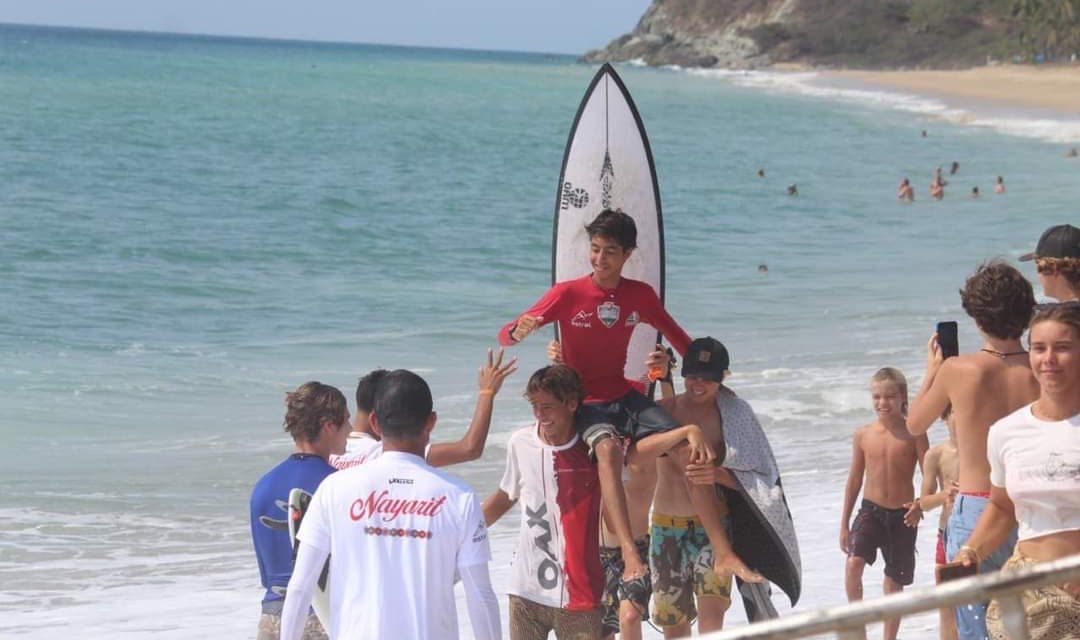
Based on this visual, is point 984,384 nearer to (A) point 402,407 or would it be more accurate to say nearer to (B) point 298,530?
(A) point 402,407

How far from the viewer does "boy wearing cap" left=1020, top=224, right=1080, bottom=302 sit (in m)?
4.73

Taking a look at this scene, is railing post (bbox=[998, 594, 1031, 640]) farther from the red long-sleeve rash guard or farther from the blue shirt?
the red long-sleeve rash guard

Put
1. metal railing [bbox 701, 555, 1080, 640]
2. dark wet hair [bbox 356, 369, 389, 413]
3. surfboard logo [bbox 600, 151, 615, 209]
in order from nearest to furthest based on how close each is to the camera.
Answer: metal railing [bbox 701, 555, 1080, 640] < dark wet hair [bbox 356, 369, 389, 413] < surfboard logo [bbox 600, 151, 615, 209]

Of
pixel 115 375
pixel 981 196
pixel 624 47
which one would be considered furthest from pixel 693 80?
pixel 115 375

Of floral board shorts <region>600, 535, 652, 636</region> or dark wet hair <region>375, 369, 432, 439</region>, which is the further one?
floral board shorts <region>600, 535, 652, 636</region>

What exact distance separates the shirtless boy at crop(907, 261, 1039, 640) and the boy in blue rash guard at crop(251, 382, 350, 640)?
6.02 ft

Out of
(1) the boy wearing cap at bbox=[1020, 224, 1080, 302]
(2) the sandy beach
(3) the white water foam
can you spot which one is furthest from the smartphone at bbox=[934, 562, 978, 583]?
(2) the sandy beach

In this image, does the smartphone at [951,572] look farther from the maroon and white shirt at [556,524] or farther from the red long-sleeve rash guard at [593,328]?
the red long-sleeve rash guard at [593,328]

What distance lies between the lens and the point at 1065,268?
4.73m

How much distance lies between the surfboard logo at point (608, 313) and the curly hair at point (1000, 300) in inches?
61.4

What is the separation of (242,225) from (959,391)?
24.3 metres

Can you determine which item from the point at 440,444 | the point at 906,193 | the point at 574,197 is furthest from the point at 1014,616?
the point at 906,193

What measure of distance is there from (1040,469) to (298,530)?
6.47 feet

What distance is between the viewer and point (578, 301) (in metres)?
5.65
